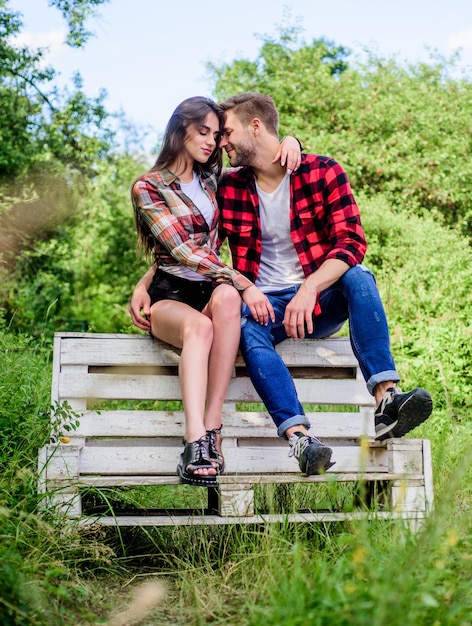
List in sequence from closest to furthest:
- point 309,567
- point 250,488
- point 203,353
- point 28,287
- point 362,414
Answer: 1. point 309,567
2. point 250,488
3. point 203,353
4. point 362,414
5. point 28,287

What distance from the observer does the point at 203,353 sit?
2.61m

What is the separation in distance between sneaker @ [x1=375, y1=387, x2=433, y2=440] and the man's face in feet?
3.83

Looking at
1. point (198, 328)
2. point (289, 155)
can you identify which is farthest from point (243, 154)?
point (198, 328)

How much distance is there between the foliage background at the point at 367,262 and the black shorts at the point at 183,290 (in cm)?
61

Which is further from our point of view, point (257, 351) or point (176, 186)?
point (176, 186)

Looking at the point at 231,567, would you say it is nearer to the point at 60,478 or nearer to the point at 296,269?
the point at 60,478

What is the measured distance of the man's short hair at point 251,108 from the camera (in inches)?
125

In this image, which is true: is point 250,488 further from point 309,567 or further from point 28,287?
point 28,287

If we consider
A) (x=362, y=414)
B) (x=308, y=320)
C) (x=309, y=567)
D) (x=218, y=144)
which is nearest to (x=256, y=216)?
(x=218, y=144)

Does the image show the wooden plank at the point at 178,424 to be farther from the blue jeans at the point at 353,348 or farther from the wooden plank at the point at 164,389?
the blue jeans at the point at 353,348

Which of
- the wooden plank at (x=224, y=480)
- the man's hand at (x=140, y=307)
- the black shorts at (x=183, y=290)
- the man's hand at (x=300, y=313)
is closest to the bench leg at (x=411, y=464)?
the wooden plank at (x=224, y=480)

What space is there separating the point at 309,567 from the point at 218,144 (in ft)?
5.82

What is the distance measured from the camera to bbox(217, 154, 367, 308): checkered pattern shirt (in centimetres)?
300

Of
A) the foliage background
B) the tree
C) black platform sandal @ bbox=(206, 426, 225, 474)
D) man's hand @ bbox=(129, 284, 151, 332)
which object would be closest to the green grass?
the foliage background
